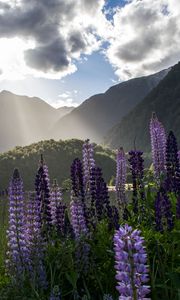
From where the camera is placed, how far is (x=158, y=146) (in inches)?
429

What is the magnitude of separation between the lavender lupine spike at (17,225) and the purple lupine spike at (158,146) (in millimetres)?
4688

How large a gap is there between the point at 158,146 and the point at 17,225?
5.68 metres

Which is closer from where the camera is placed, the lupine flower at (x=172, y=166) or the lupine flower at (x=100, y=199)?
the lupine flower at (x=100, y=199)

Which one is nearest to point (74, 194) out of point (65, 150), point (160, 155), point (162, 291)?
point (162, 291)

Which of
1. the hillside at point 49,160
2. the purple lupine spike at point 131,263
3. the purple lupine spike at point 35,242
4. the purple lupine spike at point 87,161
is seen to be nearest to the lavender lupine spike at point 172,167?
the purple lupine spike at point 87,161

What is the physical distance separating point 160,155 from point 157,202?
5333mm

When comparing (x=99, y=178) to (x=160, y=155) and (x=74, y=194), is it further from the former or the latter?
(x=160, y=155)

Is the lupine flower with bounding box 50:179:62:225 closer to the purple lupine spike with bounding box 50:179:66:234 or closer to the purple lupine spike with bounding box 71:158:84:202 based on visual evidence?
the purple lupine spike with bounding box 50:179:66:234

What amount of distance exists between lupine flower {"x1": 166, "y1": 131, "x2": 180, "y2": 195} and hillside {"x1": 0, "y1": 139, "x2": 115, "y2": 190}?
2317 inches

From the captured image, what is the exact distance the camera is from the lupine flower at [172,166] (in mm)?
7863

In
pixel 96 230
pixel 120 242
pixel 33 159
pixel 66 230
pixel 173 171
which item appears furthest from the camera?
pixel 33 159

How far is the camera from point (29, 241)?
19.5ft

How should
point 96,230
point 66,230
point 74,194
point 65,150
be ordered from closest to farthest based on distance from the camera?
1. point 66,230
2. point 96,230
3. point 74,194
4. point 65,150

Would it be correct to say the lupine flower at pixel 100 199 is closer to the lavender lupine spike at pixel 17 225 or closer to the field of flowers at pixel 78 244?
the field of flowers at pixel 78 244
